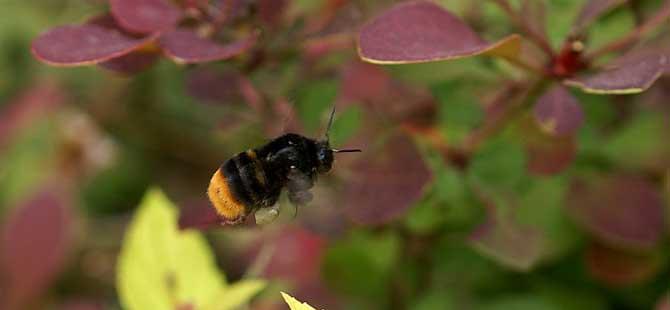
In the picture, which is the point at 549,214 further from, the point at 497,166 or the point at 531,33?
the point at 531,33

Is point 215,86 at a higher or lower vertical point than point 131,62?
lower

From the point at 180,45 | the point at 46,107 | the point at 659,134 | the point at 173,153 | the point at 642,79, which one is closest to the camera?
the point at 642,79

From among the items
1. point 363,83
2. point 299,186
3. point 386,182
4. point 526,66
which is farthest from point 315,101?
point 526,66

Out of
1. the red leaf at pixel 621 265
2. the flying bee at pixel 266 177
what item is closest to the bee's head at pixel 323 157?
the flying bee at pixel 266 177

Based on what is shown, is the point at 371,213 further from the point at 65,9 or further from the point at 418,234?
the point at 65,9

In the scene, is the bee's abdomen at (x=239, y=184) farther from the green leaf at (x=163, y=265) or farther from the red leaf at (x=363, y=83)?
the red leaf at (x=363, y=83)

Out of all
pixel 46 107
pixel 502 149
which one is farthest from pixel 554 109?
pixel 46 107

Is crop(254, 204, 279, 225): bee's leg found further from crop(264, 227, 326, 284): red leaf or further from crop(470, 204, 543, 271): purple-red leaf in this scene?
crop(264, 227, 326, 284): red leaf
